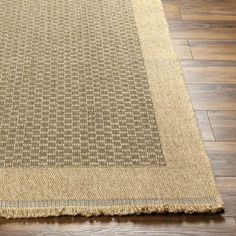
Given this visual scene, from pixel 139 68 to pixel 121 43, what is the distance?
15 cm

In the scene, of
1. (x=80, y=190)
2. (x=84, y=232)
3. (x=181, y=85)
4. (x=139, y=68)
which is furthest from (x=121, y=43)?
(x=84, y=232)

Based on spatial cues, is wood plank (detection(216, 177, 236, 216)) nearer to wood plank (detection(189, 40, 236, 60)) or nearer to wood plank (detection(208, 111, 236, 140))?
wood plank (detection(208, 111, 236, 140))

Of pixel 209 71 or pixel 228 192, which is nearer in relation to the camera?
pixel 228 192

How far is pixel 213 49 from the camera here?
1.57 m

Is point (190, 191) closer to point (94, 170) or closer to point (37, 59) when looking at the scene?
point (94, 170)

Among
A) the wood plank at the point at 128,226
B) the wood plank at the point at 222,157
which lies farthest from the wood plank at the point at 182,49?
the wood plank at the point at 128,226

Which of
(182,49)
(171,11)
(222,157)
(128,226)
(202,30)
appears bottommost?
(128,226)

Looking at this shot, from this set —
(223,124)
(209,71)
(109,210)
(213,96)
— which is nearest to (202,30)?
(209,71)

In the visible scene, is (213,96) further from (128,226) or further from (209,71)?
(128,226)

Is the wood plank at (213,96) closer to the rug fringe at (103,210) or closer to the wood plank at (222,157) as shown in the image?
the wood plank at (222,157)

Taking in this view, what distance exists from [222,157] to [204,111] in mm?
197

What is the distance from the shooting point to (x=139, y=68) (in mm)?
1439

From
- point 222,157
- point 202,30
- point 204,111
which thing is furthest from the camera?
point 202,30

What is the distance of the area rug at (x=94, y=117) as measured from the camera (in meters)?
1.07
